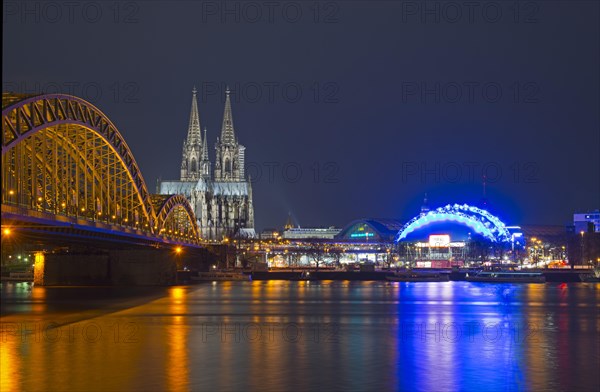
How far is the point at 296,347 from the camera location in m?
47.2

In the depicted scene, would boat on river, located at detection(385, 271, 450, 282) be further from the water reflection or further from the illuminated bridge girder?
the water reflection

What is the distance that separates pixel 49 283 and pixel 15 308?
50162 mm

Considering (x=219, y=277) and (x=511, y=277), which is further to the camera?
(x=511, y=277)

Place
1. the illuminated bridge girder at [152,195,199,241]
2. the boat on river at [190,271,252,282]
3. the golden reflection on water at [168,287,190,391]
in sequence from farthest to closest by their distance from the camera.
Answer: the boat on river at [190,271,252,282] < the illuminated bridge girder at [152,195,199,241] < the golden reflection on water at [168,287,190,391]

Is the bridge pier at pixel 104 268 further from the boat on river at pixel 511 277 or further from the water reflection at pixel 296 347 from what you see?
the boat on river at pixel 511 277

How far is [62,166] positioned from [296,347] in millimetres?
46482

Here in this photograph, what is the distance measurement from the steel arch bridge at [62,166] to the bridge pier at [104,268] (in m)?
4.32

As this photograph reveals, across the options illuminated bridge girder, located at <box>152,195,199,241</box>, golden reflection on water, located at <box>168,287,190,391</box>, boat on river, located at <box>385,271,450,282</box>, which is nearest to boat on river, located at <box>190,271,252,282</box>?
illuminated bridge girder, located at <box>152,195,199,241</box>

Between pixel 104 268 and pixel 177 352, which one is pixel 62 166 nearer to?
pixel 104 268

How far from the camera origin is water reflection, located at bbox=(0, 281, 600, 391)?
117 feet

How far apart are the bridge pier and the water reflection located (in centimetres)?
4008

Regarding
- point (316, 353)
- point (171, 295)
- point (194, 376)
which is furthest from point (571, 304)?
point (194, 376)

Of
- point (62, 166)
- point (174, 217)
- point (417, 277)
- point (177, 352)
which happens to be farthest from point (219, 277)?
point (177, 352)

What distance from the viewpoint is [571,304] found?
86500 millimetres
